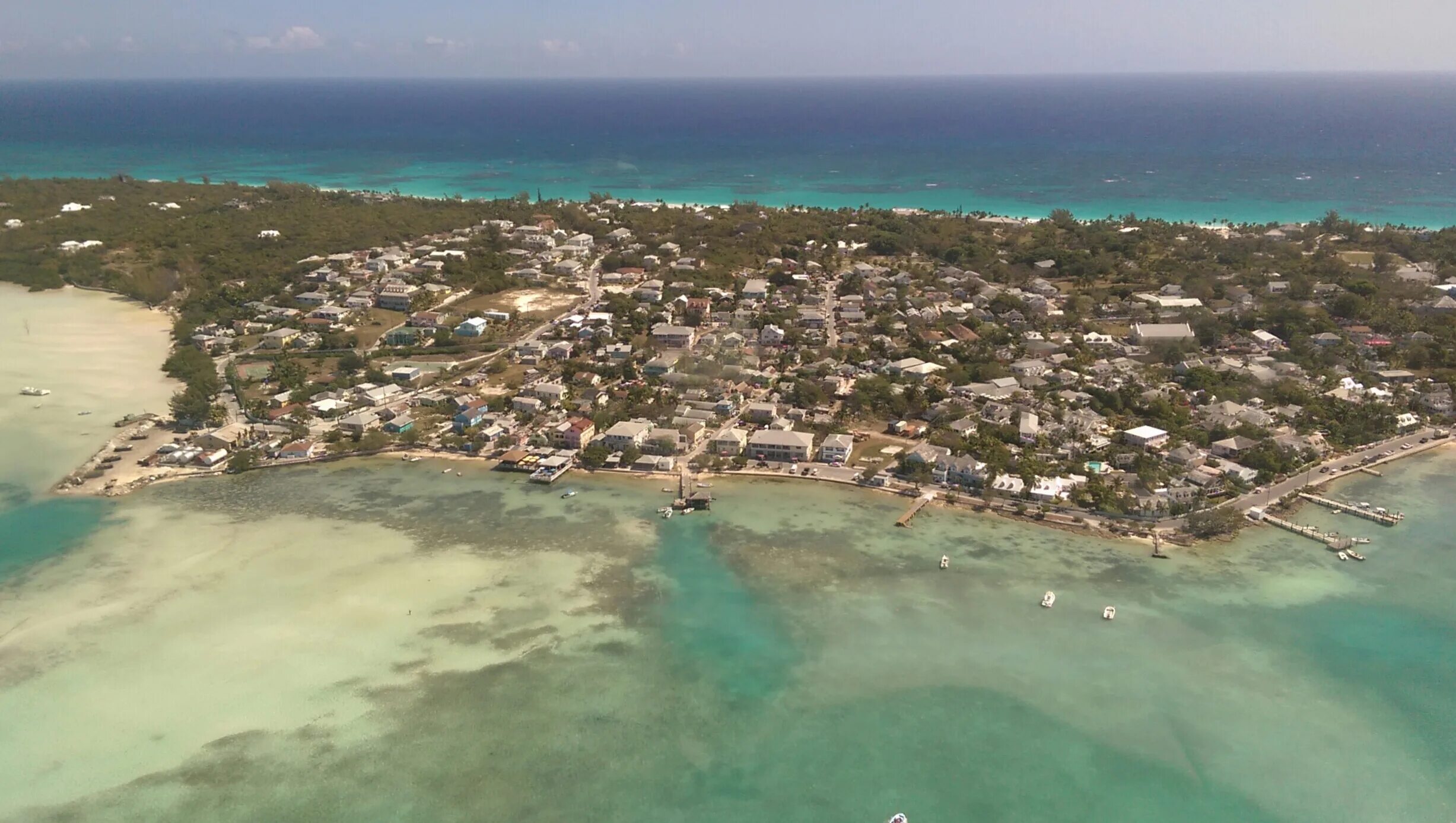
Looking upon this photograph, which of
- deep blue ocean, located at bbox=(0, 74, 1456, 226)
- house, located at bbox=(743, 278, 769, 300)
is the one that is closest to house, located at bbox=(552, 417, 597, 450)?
house, located at bbox=(743, 278, 769, 300)

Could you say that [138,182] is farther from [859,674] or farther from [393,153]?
[859,674]

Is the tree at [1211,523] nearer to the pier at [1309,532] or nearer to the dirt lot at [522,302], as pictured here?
the pier at [1309,532]

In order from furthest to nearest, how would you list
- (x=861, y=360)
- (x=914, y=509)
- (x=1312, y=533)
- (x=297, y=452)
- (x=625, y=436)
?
(x=861, y=360) → (x=625, y=436) → (x=297, y=452) → (x=914, y=509) → (x=1312, y=533)

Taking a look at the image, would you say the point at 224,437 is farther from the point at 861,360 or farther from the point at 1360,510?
the point at 1360,510

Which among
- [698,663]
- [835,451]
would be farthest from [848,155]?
[698,663]

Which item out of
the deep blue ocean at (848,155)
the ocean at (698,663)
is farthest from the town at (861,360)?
the deep blue ocean at (848,155)

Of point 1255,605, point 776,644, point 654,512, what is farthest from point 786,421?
point 1255,605

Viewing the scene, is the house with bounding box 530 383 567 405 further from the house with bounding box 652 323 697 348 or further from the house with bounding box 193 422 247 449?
the house with bounding box 193 422 247 449
